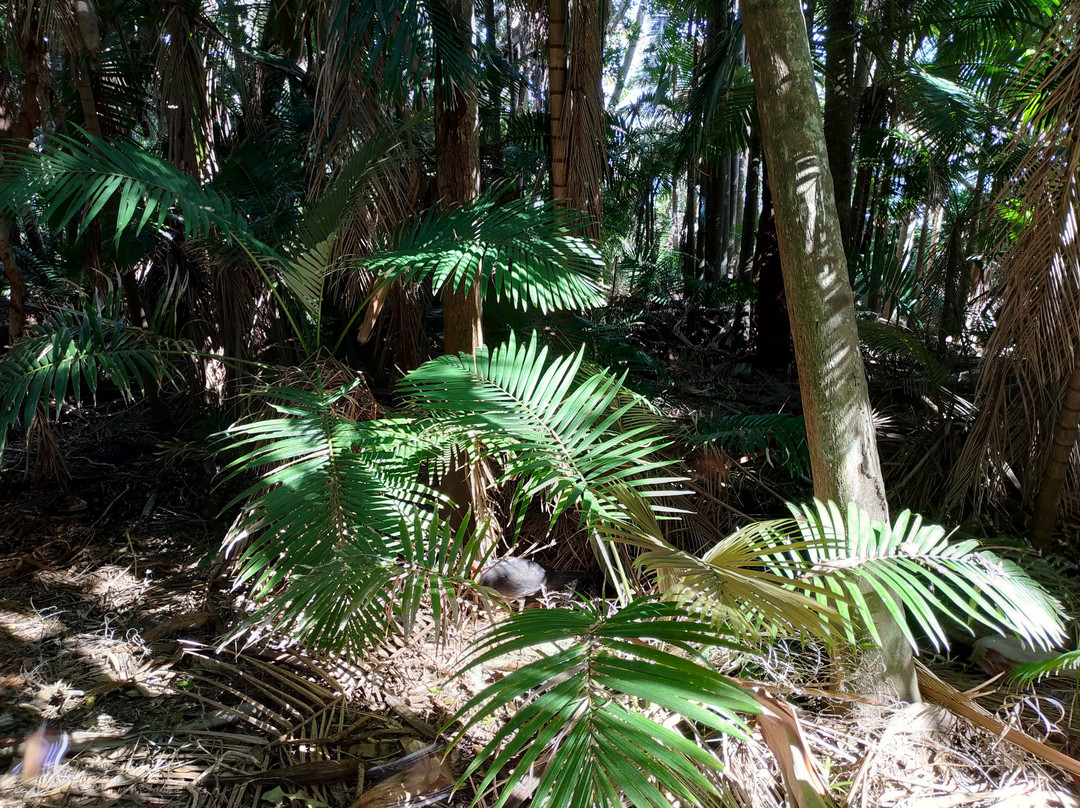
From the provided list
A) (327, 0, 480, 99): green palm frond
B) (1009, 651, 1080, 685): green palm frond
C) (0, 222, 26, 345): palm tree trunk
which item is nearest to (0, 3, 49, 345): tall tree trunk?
(0, 222, 26, 345): palm tree trunk

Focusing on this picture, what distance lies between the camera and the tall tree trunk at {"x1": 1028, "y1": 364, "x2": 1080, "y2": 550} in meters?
2.32

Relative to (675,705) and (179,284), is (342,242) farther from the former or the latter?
(675,705)

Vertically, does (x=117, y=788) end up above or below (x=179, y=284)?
below

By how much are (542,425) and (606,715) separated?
32.8 inches

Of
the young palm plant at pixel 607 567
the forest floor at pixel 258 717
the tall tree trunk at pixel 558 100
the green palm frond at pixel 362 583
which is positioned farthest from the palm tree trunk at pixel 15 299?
the tall tree trunk at pixel 558 100

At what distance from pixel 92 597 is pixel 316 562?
1570 mm

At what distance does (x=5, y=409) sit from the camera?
201cm

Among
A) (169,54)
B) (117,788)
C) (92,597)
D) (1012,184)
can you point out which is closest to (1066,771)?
(1012,184)

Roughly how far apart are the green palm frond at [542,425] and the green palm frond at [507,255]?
0.75 feet

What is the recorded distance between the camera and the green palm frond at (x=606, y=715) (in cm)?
94

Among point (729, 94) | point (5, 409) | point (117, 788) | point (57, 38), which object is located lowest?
point (117, 788)

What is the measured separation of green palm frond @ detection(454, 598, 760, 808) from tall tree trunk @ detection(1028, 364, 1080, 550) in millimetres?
1894

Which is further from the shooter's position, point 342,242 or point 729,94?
point 729,94

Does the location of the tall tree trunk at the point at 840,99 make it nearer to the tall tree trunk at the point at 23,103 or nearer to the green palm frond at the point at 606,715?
the green palm frond at the point at 606,715
